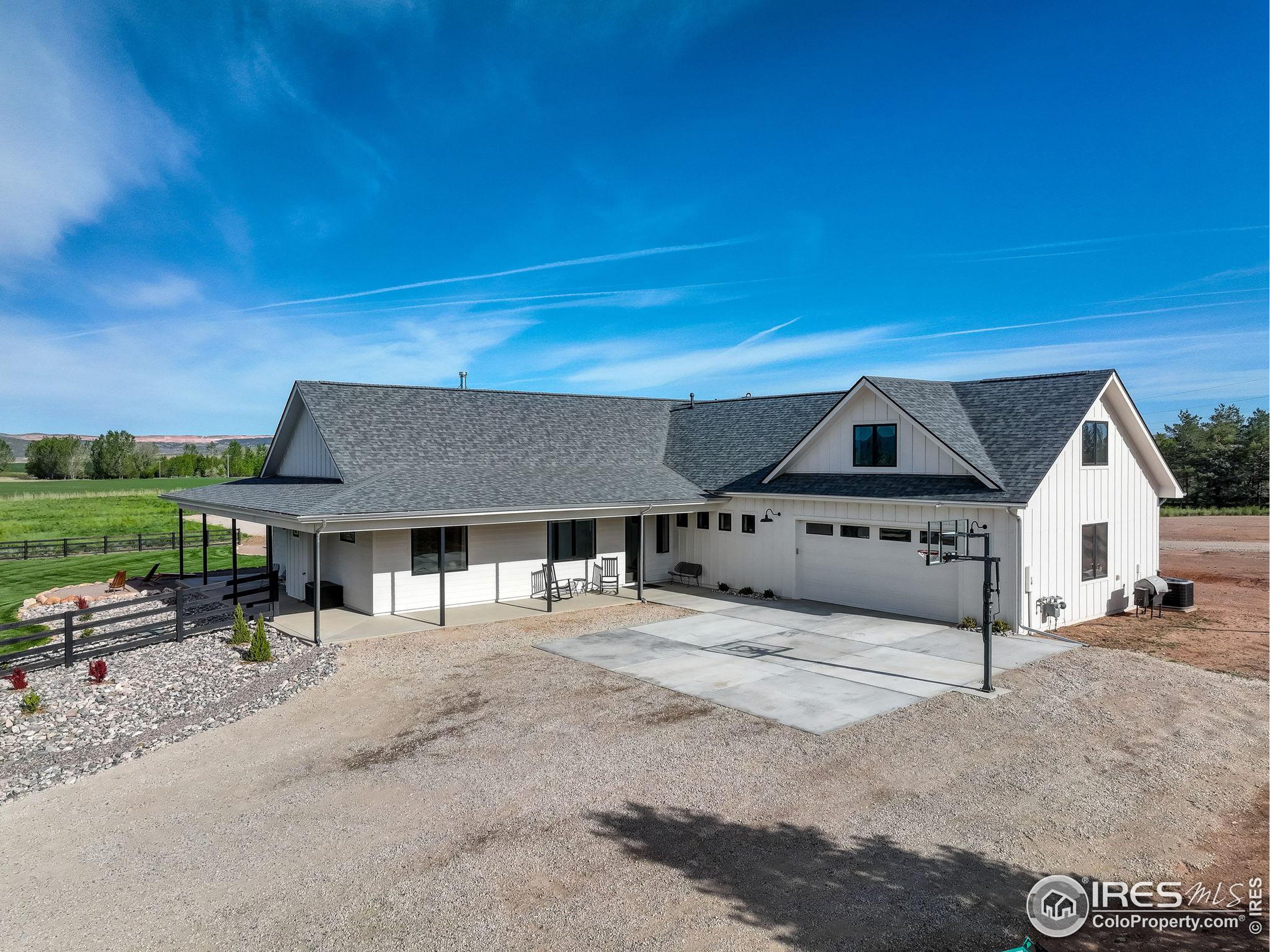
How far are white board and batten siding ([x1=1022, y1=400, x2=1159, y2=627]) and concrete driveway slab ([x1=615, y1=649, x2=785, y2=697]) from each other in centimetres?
669

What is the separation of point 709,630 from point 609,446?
30.5 ft

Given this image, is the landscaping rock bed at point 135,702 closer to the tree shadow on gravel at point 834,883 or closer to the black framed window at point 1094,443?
the tree shadow on gravel at point 834,883

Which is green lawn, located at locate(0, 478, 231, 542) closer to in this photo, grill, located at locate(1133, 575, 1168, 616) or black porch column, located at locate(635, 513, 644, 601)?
black porch column, located at locate(635, 513, 644, 601)

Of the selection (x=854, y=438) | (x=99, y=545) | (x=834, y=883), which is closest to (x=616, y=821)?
(x=834, y=883)

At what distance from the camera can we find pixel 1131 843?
23.4 ft

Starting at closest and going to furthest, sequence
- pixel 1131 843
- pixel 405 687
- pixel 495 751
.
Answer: pixel 1131 843, pixel 495 751, pixel 405 687

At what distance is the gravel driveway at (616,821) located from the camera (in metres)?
5.98

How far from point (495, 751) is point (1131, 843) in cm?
687

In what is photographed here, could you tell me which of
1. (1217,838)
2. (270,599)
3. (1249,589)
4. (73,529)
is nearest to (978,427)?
(1249,589)

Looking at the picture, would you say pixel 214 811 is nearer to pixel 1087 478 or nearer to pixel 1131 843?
pixel 1131 843

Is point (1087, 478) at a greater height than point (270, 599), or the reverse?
point (1087, 478)

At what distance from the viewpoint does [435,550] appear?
18.7 m

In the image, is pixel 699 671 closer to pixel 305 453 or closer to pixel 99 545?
pixel 305 453

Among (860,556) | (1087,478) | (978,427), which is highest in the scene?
(978,427)
